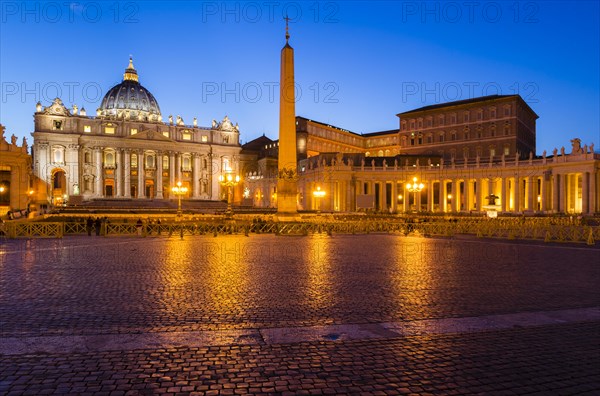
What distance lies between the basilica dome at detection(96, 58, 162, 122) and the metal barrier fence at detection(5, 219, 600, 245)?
94391mm

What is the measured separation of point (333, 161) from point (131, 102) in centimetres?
7327

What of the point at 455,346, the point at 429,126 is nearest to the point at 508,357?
the point at 455,346

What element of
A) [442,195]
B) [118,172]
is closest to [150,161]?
[118,172]

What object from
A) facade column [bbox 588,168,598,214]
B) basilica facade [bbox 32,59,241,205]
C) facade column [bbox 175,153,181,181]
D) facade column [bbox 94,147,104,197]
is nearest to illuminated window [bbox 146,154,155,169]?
basilica facade [bbox 32,59,241,205]

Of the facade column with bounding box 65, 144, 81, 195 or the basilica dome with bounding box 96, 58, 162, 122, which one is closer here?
the facade column with bounding box 65, 144, 81, 195

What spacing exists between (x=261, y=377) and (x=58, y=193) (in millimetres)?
112214

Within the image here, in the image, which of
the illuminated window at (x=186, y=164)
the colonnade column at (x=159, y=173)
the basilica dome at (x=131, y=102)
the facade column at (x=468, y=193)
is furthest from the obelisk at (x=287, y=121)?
the basilica dome at (x=131, y=102)

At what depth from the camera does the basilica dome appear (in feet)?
400

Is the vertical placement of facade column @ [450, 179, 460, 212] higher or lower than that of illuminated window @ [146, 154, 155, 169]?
lower

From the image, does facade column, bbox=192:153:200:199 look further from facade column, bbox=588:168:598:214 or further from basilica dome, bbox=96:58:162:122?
facade column, bbox=588:168:598:214

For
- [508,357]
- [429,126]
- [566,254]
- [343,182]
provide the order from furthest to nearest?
[429,126] → [343,182] → [566,254] → [508,357]

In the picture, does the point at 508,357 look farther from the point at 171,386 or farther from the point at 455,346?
the point at 171,386

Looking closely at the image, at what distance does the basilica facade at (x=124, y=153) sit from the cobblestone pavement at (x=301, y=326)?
89.3 meters

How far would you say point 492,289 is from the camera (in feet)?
37.1
